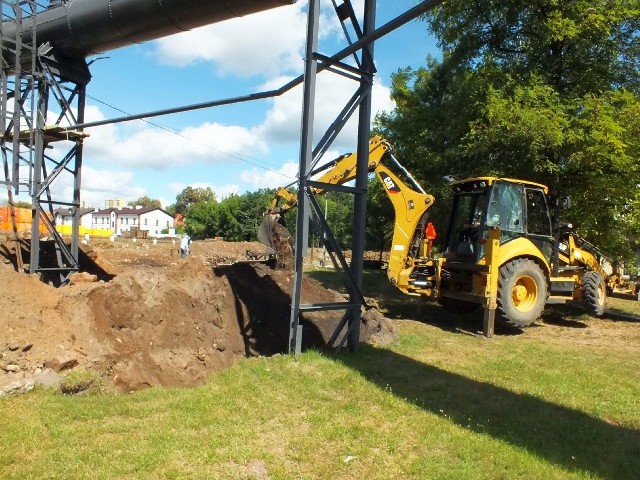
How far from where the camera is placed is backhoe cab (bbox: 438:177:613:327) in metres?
10.2

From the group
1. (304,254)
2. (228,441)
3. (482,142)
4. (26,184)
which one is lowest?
(228,441)

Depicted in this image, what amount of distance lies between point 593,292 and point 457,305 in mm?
3357

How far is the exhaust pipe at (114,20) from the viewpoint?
8859mm

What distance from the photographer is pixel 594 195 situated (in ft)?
42.7

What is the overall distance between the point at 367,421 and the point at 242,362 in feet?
8.38

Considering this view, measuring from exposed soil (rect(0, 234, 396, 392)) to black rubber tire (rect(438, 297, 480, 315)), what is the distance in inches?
121

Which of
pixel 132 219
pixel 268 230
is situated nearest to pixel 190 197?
pixel 132 219

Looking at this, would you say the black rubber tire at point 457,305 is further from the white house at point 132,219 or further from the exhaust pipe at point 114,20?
the white house at point 132,219

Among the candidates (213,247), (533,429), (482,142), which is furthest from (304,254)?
(213,247)

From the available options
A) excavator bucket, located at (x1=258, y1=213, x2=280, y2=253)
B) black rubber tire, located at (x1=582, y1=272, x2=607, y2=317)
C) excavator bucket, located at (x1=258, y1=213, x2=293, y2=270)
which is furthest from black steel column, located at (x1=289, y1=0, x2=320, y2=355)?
black rubber tire, located at (x1=582, y1=272, x2=607, y2=317)

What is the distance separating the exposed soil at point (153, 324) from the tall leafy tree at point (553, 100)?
20.0ft

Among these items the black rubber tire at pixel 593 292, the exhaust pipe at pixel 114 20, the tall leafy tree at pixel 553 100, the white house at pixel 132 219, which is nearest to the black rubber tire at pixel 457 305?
the black rubber tire at pixel 593 292

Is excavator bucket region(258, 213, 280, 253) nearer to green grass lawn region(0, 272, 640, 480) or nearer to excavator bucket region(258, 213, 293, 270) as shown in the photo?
excavator bucket region(258, 213, 293, 270)

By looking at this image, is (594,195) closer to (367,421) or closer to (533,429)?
(533,429)
